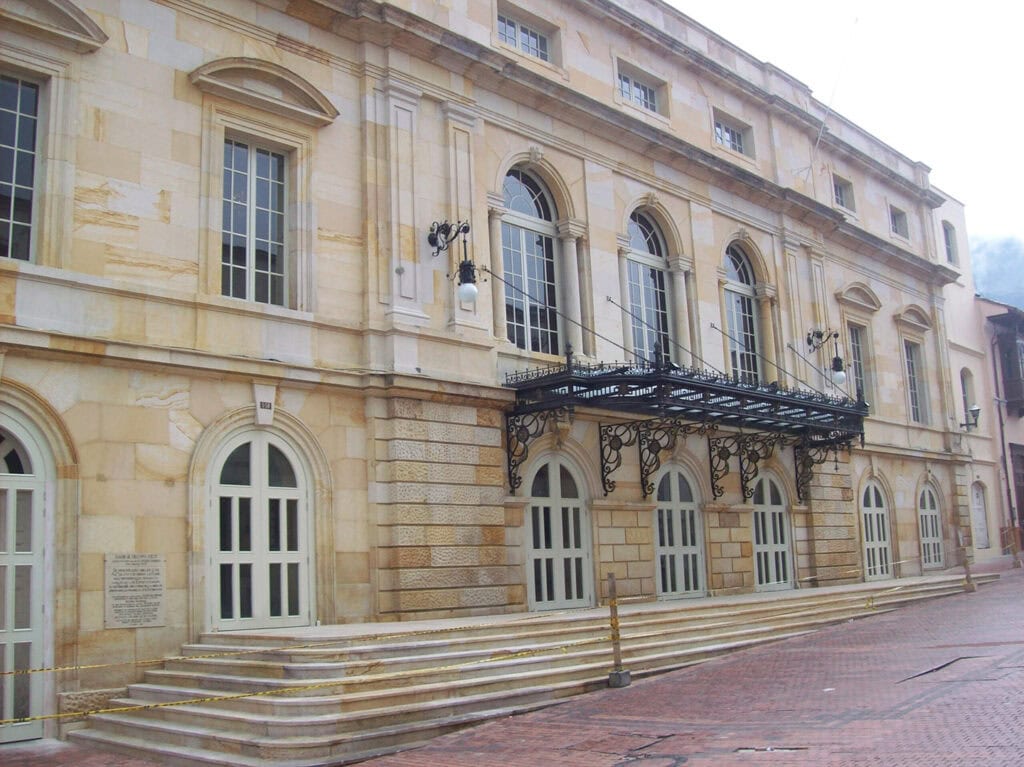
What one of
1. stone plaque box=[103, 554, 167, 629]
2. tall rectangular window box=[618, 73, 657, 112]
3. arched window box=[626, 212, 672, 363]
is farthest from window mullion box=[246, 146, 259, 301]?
tall rectangular window box=[618, 73, 657, 112]

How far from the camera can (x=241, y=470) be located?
1512cm

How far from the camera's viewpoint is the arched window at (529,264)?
20.0 m

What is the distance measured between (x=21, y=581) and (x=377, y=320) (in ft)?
21.3

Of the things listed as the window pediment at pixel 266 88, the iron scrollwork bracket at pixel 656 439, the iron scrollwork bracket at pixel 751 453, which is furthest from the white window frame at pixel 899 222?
the window pediment at pixel 266 88

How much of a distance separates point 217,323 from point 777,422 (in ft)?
40.4

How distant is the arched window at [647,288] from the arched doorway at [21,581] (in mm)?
12520

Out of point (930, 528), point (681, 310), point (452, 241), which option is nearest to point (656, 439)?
point (681, 310)

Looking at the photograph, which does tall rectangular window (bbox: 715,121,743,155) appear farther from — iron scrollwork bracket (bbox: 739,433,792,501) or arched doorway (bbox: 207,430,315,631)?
arched doorway (bbox: 207,430,315,631)

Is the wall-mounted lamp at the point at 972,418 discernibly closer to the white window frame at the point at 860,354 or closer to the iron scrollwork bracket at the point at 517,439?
the white window frame at the point at 860,354

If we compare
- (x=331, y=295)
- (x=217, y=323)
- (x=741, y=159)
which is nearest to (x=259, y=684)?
(x=217, y=323)

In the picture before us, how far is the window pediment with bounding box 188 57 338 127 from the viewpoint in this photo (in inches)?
613

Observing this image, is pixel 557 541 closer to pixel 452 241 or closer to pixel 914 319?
pixel 452 241

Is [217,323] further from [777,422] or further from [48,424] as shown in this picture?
[777,422]

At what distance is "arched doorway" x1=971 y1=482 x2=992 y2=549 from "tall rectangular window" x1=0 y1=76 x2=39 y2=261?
30.0 meters
